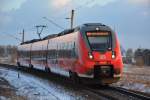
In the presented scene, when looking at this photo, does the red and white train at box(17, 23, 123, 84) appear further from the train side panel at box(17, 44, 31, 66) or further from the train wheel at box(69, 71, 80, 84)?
the train side panel at box(17, 44, 31, 66)

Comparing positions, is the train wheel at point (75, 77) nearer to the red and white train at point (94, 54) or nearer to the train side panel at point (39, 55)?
the red and white train at point (94, 54)

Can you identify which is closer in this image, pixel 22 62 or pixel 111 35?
pixel 111 35

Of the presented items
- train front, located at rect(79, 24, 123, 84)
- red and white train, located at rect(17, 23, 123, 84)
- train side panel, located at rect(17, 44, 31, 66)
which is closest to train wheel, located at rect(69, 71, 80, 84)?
red and white train, located at rect(17, 23, 123, 84)

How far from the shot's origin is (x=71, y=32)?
29125 mm

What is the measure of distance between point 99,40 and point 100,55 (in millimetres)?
974

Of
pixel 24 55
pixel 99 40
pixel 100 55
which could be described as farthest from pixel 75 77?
pixel 24 55

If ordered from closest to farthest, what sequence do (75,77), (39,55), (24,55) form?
(75,77) < (39,55) < (24,55)

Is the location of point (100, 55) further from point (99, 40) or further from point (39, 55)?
point (39, 55)

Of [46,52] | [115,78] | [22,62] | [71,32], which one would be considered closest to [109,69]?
[115,78]

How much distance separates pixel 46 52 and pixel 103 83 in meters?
14.2

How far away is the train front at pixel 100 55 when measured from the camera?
24.7 meters

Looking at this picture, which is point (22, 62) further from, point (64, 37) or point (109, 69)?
point (109, 69)

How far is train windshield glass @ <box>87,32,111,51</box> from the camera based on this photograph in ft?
82.6

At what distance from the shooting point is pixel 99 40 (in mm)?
25438
